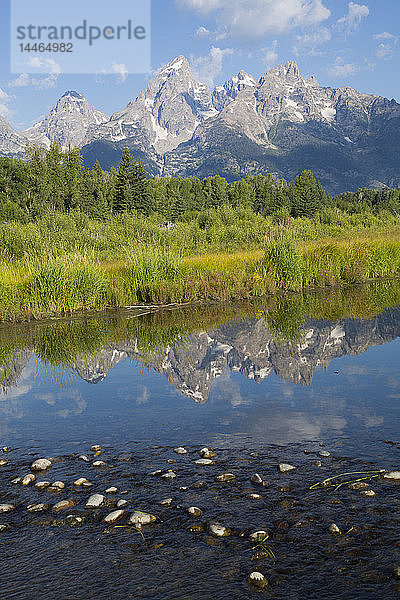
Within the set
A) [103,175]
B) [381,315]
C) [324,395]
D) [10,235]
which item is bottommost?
[324,395]

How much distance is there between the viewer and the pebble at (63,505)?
4.47 meters

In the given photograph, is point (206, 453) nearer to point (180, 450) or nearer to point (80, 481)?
point (180, 450)

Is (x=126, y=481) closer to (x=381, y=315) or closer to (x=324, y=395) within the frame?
(x=324, y=395)

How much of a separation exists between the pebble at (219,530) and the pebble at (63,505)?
1364 mm

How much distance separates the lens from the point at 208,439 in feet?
19.6

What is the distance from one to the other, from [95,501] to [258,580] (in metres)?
1.78

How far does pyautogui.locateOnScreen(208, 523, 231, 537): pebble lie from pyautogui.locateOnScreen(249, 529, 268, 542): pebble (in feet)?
0.63

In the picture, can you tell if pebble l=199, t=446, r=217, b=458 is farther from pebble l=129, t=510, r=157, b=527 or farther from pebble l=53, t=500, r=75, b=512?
pebble l=53, t=500, r=75, b=512

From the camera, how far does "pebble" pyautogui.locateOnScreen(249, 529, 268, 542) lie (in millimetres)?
3818

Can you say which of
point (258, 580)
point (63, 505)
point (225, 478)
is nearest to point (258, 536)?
point (258, 580)

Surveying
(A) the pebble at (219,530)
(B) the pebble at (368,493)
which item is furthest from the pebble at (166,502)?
(B) the pebble at (368,493)

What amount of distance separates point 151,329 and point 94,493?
8.39 meters

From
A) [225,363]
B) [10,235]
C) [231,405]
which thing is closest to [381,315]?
[225,363]

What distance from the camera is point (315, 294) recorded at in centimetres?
1797
